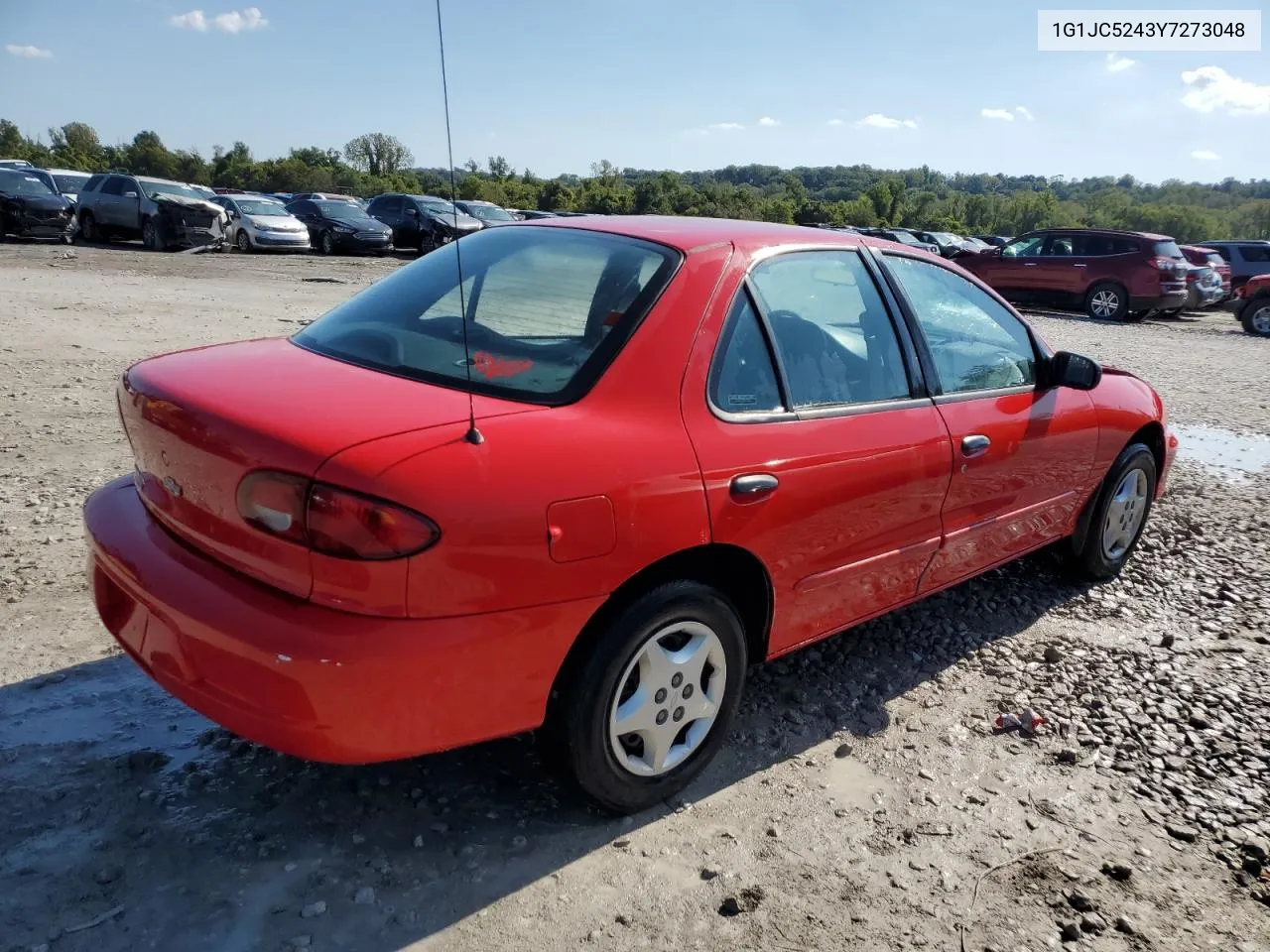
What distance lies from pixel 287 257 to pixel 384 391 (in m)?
21.8

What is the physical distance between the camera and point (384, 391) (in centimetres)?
246

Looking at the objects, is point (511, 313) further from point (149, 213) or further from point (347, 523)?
point (149, 213)

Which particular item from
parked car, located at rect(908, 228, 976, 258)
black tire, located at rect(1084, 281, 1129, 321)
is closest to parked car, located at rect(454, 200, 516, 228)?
black tire, located at rect(1084, 281, 1129, 321)

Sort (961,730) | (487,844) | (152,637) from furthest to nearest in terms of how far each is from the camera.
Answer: (961,730) → (487,844) → (152,637)

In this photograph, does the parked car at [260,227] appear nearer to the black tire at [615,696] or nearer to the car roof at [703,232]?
the car roof at [703,232]

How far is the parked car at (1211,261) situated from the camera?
19891 millimetres

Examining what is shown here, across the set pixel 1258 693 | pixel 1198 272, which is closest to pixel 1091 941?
pixel 1258 693

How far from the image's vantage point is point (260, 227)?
74.3 feet

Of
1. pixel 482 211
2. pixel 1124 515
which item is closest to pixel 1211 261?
pixel 482 211

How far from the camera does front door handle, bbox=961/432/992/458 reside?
3393 mm

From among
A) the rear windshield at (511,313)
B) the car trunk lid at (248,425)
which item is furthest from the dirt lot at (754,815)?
the rear windshield at (511,313)

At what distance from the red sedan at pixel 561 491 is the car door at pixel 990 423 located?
0.02 m

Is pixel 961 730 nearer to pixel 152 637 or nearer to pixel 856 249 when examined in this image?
pixel 856 249

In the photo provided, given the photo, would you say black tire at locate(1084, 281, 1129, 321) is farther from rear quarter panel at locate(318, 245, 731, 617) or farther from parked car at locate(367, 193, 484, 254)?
rear quarter panel at locate(318, 245, 731, 617)
